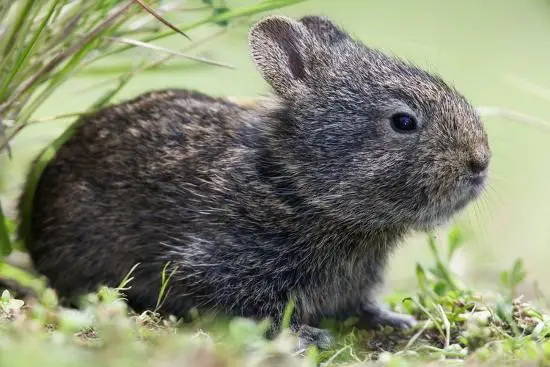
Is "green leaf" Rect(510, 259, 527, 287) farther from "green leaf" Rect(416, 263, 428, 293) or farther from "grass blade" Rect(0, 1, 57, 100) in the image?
"grass blade" Rect(0, 1, 57, 100)

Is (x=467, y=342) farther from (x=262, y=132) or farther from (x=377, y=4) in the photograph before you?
(x=377, y=4)

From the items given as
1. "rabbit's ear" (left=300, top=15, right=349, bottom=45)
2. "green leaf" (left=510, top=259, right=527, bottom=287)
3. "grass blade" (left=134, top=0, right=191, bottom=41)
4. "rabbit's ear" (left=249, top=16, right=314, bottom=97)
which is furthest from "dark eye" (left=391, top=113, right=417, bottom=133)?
"grass blade" (left=134, top=0, right=191, bottom=41)

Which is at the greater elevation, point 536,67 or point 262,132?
point 536,67

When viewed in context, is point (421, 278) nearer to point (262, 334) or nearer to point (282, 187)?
point (282, 187)

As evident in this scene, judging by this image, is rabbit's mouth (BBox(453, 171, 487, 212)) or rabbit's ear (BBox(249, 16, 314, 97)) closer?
rabbit's mouth (BBox(453, 171, 487, 212))

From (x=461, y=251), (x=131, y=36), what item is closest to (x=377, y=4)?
(x=461, y=251)

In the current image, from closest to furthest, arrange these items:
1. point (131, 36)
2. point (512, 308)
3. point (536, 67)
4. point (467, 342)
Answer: point (467, 342), point (512, 308), point (131, 36), point (536, 67)

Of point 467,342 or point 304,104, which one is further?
point 304,104

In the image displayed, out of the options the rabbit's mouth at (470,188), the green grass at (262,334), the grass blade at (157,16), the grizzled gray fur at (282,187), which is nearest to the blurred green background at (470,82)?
the rabbit's mouth at (470,188)
